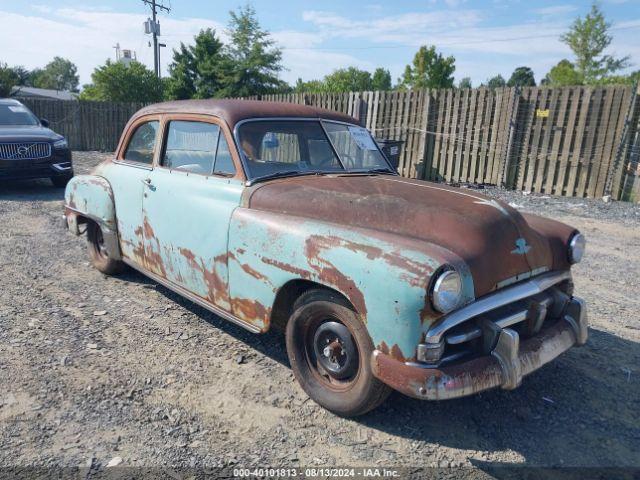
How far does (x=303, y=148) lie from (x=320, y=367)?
183 cm

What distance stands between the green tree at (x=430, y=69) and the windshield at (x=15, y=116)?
32.1 metres

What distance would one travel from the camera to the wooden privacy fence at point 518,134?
915 centimetres

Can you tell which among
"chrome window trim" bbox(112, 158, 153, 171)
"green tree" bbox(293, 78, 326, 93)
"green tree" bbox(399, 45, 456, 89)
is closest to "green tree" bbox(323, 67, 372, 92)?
"green tree" bbox(293, 78, 326, 93)

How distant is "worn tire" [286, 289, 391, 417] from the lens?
257 cm

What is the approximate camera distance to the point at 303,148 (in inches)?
153

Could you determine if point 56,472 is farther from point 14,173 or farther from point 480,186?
point 480,186

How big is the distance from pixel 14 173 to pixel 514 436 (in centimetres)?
962

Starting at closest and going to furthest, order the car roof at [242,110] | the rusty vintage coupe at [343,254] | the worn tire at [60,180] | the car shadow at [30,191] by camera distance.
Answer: the rusty vintage coupe at [343,254], the car roof at [242,110], the car shadow at [30,191], the worn tire at [60,180]

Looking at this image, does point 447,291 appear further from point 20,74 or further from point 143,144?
point 20,74

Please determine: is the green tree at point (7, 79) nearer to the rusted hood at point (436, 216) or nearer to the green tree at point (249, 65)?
the green tree at point (249, 65)

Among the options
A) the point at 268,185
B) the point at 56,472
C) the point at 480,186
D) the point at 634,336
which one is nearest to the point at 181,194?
Answer: the point at 268,185

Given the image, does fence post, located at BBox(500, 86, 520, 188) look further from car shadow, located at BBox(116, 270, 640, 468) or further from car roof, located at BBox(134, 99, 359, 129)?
car shadow, located at BBox(116, 270, 640, 468)

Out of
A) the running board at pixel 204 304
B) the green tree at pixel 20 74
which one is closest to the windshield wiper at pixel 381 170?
the running board at pixel 204 304

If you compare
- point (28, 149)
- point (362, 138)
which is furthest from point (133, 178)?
point (28, 149)
